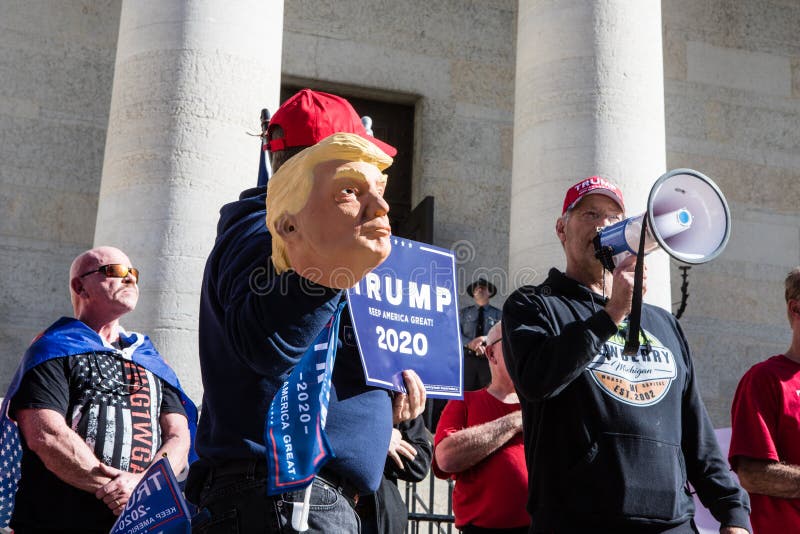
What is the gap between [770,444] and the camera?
4734 millimetres

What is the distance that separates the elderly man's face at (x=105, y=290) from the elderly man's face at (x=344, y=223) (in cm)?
310

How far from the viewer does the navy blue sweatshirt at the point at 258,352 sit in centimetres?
207

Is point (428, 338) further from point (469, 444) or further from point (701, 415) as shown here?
point (469, 444)

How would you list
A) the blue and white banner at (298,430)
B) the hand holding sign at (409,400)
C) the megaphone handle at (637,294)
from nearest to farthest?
the blue and white banner at (298,430) → the hand holding sign at (409,400) → the megaphone handle at (637,294)

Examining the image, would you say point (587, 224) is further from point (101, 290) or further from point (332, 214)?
point (332, 214)

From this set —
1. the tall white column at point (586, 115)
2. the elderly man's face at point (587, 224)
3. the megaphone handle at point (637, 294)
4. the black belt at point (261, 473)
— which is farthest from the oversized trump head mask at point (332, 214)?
the tall white column at point (586, 115)

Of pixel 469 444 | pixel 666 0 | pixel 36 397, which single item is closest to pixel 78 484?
pixel 36 397

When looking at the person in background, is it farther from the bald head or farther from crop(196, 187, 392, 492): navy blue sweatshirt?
crop(196, 187, 392, 492): navy blue sweatshirt

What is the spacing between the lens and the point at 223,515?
2.58 m

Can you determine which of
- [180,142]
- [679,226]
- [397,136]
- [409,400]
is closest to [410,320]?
[409,400]

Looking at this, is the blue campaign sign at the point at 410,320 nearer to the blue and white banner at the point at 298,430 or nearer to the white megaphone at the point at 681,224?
the blue and white banner at the point at 298,430

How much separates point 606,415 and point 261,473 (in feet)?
5.06

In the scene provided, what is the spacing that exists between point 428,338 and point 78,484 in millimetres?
1885

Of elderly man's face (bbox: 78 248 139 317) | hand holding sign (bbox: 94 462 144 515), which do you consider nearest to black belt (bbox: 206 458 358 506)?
hand holding sign (bbox: 94 462 144 515)
